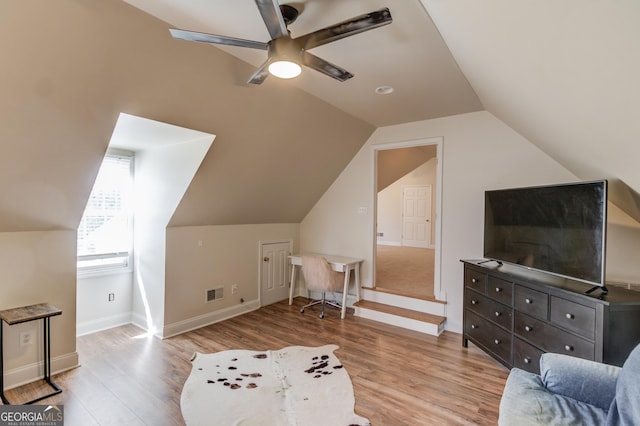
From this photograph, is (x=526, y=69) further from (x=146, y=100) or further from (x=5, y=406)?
(x=5, y=406)

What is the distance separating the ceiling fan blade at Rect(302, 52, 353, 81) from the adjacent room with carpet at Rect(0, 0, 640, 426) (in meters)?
0.03

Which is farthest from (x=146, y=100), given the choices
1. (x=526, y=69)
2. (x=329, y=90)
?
(x=526, y=69)

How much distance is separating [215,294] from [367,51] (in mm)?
3341

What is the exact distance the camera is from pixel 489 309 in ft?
9.76

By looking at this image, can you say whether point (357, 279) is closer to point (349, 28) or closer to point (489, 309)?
point (489, 309)

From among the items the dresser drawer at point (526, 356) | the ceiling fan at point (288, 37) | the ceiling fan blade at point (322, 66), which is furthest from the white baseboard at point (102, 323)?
the dresser drawer at point (526, 356)

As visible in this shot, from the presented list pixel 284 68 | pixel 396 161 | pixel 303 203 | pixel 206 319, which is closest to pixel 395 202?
pixel 396 161

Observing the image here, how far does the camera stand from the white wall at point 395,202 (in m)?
9.38

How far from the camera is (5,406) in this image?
2125 millimetres

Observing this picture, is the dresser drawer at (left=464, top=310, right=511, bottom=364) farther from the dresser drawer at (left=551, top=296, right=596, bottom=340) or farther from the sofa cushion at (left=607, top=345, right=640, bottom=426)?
the sofa cushion at (left=607, top=345, right=640, bottom=426)

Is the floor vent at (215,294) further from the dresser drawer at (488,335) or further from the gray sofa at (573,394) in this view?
the gray sofa at (573,394)

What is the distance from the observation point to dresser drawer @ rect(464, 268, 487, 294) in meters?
3.07

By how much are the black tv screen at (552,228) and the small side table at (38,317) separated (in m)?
4.00

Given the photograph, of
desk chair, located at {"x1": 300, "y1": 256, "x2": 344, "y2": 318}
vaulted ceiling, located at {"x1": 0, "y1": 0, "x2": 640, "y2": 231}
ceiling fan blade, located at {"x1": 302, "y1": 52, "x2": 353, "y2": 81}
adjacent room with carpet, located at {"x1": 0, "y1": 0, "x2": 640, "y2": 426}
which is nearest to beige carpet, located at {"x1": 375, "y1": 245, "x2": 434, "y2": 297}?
adjacent room with carpet, located at {"x1": 0, "y1": 0, "x2": 640, "y2": 426}
